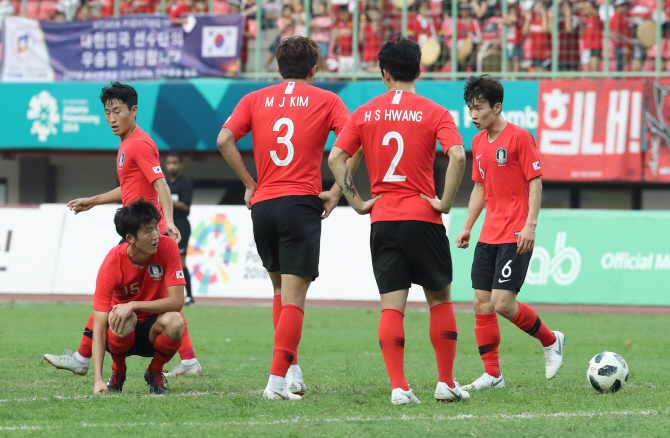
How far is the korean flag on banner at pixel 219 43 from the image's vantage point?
18906 mm

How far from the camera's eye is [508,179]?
21.9ft

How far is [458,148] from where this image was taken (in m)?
5.58

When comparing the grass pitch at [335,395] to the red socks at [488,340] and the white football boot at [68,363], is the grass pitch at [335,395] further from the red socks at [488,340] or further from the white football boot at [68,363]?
the red socks at [488,340]

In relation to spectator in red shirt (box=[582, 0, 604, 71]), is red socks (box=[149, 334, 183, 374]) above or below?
below

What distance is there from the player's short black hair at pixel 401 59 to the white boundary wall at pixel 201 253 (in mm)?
8966

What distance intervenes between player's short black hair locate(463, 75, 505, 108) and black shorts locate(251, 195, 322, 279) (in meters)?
1.44

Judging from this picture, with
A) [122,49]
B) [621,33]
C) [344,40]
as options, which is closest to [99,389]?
[344,40]

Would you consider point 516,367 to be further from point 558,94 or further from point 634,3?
point 634,3

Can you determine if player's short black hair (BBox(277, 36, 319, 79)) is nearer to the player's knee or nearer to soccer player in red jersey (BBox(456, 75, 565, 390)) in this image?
soccer player in red jersey (BBox(456, 75, 565, 390))

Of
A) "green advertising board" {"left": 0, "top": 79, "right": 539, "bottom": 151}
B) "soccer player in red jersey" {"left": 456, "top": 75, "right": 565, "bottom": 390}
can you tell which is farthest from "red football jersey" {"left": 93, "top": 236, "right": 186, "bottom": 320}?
"green advertising board" {"left": 0, "top": 79, "right": 539, "bottom": 151}

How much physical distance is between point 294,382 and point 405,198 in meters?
1.42

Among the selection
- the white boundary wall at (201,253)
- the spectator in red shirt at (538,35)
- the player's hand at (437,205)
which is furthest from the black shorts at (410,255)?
the spectator in red shirt at (538,35)

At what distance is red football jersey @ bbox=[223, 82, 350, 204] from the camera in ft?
19.6

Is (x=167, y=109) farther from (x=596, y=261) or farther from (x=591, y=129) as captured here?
(x=596, y=261)
